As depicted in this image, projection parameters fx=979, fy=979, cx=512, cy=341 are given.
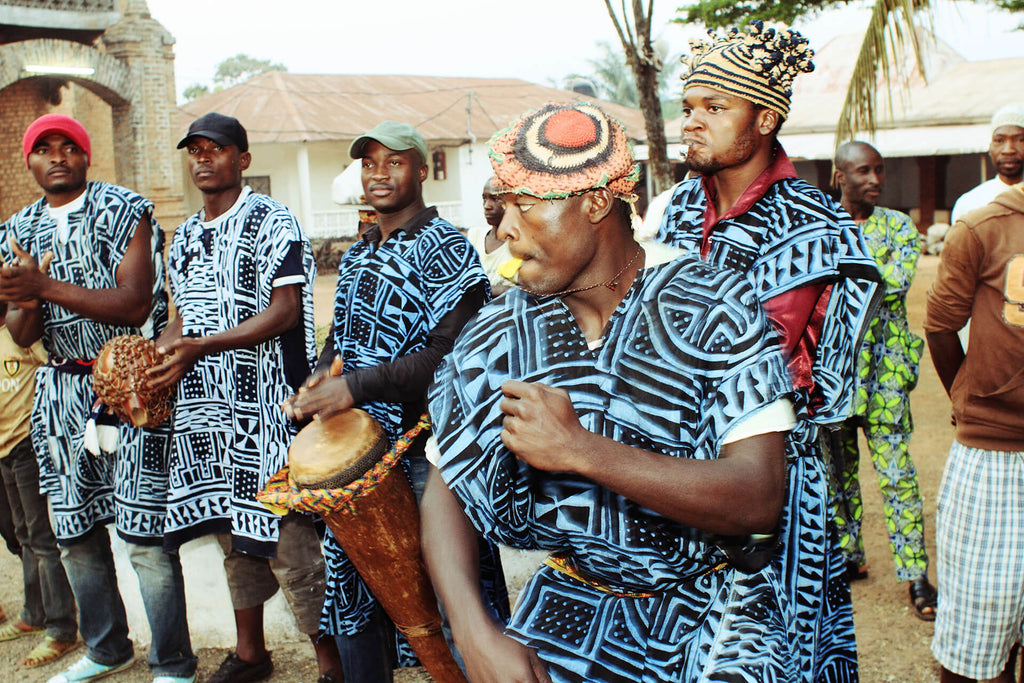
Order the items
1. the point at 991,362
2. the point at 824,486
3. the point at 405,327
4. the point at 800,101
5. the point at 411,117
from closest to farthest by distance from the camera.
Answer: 1. the point at 824,486
2. the point at 991,362
3. the point at 405,327
4. the point at 800,101
5. the point at 411,117

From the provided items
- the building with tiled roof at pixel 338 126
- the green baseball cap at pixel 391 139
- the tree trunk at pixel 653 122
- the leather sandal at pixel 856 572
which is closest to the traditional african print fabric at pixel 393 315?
the green baseball cap at pixel 391 139

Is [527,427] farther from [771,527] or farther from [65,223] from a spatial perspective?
[65,223]

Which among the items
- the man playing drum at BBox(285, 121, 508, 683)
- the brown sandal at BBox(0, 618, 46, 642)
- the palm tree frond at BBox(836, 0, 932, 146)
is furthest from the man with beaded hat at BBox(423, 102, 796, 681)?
the palm tree frond at BBox(836, 0, 932, 146)

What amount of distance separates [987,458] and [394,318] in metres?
2.06

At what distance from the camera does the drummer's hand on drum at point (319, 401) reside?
301 cm

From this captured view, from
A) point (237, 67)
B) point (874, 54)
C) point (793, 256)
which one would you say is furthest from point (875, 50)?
point (237, 67)

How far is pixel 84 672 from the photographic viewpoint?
167 inches

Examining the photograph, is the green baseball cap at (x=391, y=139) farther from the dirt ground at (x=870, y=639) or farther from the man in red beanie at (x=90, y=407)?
the dirt ground at (x=870, y=639)

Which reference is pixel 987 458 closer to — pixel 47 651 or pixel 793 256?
pixel 793 256

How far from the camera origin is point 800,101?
27.1 m

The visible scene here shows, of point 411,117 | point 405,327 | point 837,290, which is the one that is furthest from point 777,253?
point 411,117

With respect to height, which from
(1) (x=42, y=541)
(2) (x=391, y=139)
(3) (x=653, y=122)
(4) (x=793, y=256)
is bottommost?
(1) (x=42, y=541)

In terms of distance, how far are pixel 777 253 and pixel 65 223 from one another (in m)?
3.20

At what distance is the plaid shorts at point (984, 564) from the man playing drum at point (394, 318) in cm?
154
